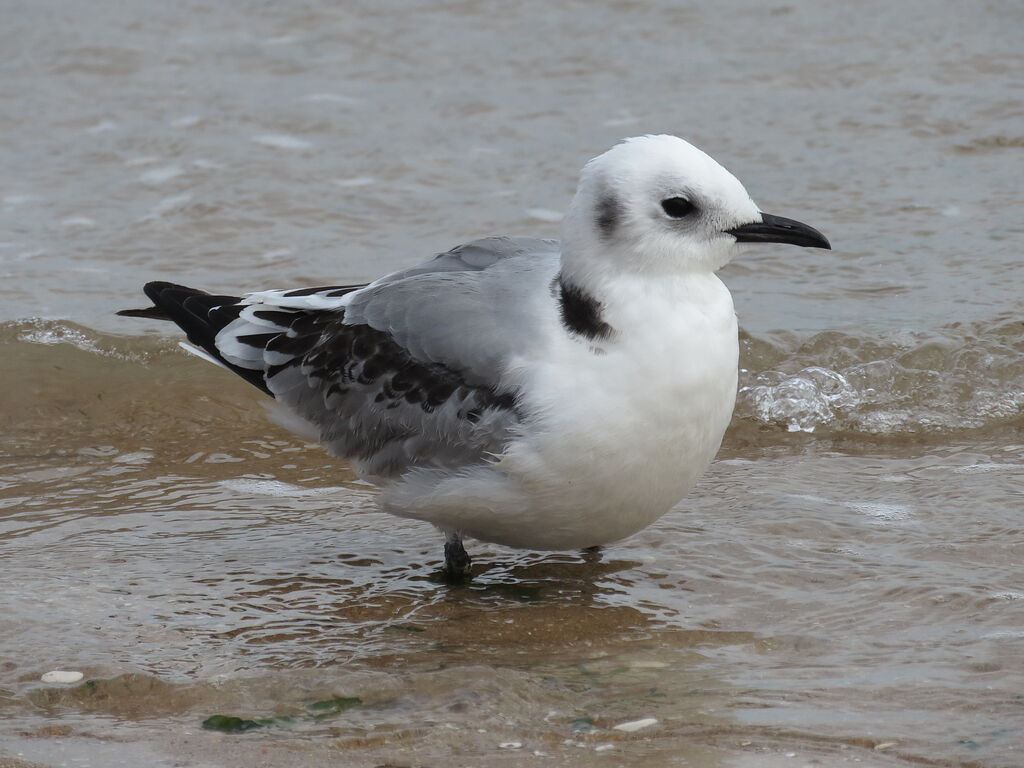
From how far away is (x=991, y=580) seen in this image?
4977mm

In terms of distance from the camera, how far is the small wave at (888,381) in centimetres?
693

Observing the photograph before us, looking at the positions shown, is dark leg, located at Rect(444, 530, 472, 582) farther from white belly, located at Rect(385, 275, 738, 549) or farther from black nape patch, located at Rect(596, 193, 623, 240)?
black nape patch, located at Rect(596, 193, 623, 240)

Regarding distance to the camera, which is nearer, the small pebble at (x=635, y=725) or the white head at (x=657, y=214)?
the small pebble at (x=635, y=725)

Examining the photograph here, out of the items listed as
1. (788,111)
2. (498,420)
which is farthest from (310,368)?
(788,111)

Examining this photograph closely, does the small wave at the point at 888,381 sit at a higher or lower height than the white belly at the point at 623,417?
lower

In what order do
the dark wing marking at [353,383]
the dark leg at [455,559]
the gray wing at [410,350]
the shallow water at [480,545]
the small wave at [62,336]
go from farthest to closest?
the small wave at [62,336], the dark leg at [455,559], the dark wing marking at [353,383], the gray wing at [410,350], the shallow water at [480,545]

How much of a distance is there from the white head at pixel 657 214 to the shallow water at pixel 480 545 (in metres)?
1.18

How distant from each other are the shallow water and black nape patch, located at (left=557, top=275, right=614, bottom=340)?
978 millimetres

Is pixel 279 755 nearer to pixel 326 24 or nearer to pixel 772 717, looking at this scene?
pixel 772 717

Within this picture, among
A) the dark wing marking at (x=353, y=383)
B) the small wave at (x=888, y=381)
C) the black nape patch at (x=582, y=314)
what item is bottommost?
the small wave at (x=888, y=381)

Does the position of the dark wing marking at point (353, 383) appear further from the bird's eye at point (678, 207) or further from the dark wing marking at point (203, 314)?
the bird's eye at point (678, 207)

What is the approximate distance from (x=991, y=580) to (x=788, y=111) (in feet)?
21.3

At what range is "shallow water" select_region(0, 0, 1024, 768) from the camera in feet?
13.7

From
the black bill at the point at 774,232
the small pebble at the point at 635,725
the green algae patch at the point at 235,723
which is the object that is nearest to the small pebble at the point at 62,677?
the green algae patch at the point at 235,723
